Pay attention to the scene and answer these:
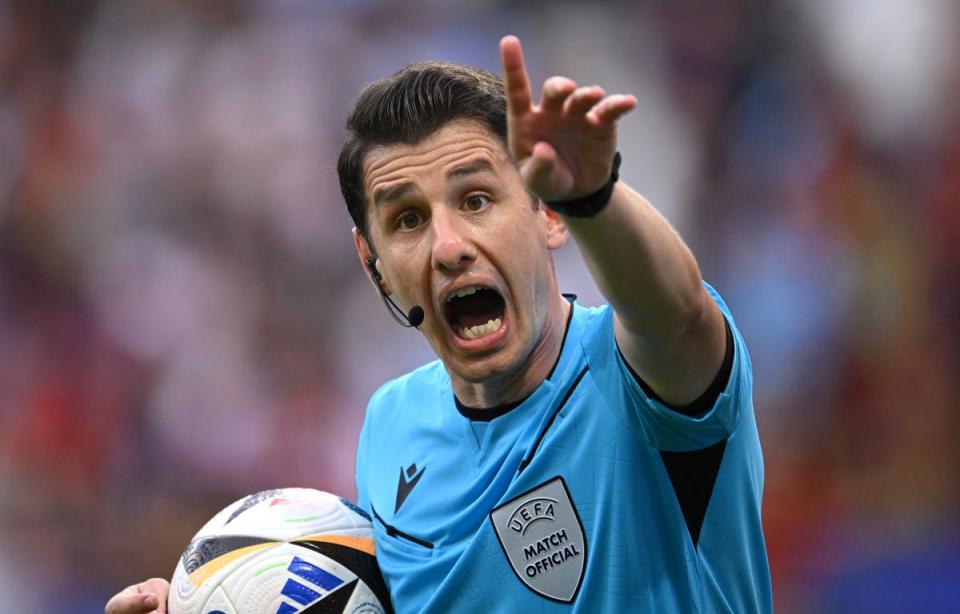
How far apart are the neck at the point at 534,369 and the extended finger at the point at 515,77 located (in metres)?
0.96

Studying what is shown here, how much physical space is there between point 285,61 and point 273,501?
4.94 metres

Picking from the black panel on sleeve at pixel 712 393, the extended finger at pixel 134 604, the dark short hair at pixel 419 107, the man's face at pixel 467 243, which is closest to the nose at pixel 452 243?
the man's face at pixel 467 243

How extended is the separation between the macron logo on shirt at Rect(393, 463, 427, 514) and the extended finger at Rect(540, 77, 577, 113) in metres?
1.40

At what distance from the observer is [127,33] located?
7.51m

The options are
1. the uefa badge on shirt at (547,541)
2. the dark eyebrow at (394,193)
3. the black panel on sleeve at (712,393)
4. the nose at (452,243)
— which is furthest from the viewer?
the dark eyebrow at (394,193)

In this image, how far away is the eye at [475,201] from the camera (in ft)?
9.13

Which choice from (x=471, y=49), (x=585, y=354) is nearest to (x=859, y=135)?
(x=471, y=49)

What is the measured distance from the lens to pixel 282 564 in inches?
113

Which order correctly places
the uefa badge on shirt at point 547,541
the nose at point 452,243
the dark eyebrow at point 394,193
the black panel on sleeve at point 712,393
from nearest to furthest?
the black panel on sleeve at point 712,393 < the uefa badge on shirt at point 547,541 < the nose at point 452,243 < the dark eyebrow at point 394,193

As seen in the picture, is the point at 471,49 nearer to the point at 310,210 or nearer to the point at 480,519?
the point at 310,210

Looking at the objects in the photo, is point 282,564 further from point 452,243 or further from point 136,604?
point 452,243

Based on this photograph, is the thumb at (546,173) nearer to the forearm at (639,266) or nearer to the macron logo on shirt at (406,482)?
the forearm at (639,266)

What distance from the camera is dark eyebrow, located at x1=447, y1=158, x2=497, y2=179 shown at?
9.13 ft

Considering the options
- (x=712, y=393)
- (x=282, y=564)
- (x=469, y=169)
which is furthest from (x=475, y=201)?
(x=282, y=564)
